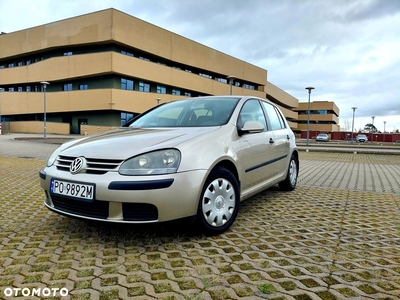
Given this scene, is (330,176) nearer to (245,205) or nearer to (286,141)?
(286,141)

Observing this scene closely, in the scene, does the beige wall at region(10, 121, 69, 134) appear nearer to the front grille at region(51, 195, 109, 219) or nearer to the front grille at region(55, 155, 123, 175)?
the front grille at region(51, 195, 109, 219)

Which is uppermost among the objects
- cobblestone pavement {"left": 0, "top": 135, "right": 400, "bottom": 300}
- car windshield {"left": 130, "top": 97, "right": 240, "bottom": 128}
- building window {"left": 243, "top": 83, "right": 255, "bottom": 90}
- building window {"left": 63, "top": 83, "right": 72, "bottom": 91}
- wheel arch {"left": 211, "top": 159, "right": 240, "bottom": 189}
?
building window {"left": 243, "top": 83, "right": 255, "bottom": 90}

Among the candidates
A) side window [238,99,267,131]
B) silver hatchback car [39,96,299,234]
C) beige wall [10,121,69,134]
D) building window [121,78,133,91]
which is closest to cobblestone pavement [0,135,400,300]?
silver hatchback car [39,96,299,234]

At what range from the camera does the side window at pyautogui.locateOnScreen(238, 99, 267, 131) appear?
11.7 feet

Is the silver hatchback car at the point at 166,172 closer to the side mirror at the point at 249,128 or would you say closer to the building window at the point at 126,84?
the side mirror at the point at 249,128

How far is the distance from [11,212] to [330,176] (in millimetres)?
6954

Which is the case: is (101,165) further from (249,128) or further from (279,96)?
(279,96)

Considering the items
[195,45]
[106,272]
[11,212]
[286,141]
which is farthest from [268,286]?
[195,45]

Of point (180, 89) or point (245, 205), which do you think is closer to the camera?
point (245, 205)

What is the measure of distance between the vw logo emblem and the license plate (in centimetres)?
11

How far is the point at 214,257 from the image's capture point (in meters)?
2.50

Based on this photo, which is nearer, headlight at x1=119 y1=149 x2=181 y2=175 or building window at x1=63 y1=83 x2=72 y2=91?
headlight at x1=119 y1=149 x2=181 y2=175

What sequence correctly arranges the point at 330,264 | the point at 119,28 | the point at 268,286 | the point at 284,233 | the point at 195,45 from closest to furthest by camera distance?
1. the point at 268,286
2. the point at 330,264
3. the point at 284,233
4. the point at 119,28
5. the point at 195,45

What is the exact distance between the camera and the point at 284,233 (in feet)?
10.3
